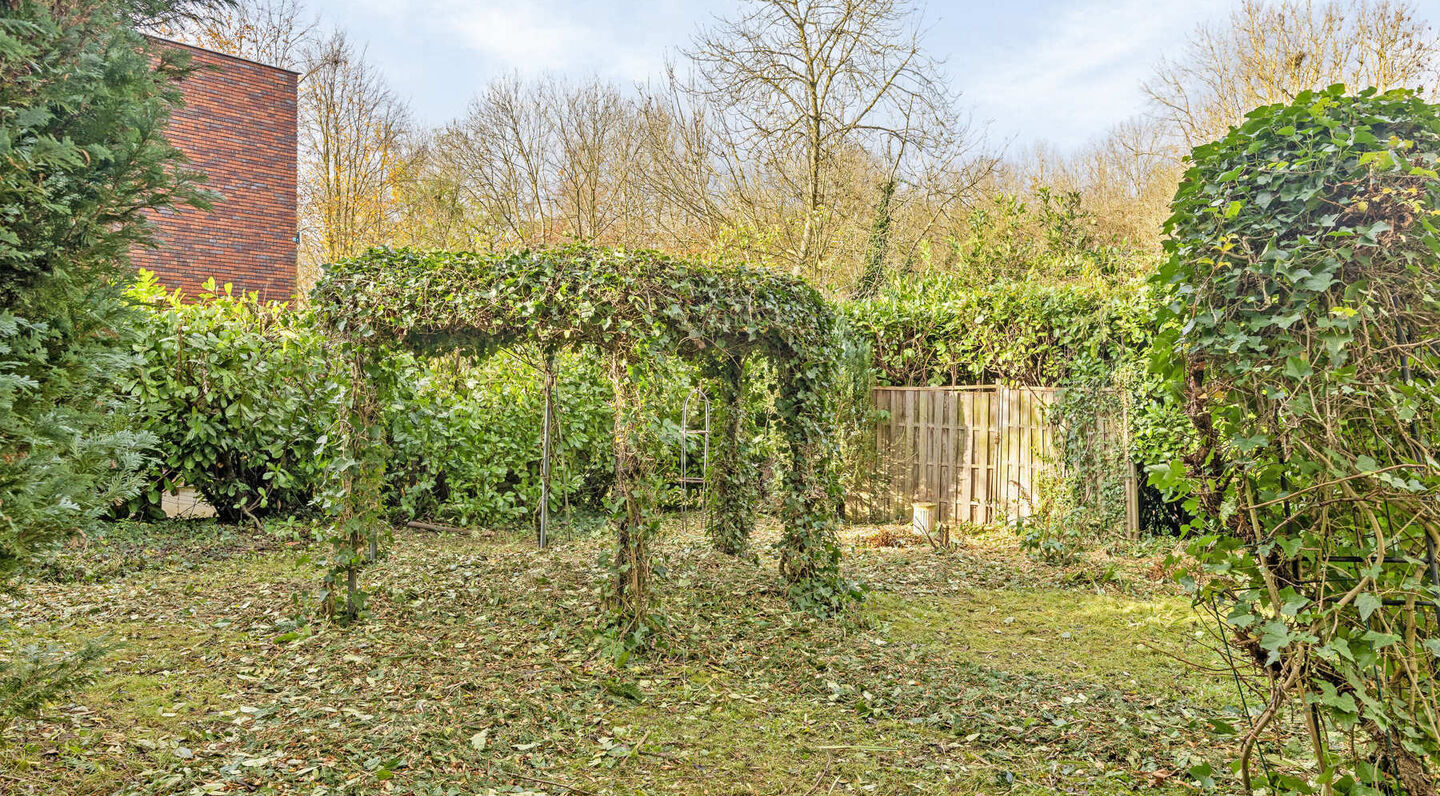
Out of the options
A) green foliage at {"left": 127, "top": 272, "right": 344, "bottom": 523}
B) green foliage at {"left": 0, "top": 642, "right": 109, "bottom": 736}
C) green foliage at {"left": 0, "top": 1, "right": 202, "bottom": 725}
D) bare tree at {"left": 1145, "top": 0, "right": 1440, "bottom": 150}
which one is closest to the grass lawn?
green foliage at {"left": 0, "top": 642, "right": 109, "bottom": 736}

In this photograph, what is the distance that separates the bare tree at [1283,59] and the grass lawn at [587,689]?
9688 mm

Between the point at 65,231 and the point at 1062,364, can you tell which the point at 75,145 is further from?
the point at 1062,364

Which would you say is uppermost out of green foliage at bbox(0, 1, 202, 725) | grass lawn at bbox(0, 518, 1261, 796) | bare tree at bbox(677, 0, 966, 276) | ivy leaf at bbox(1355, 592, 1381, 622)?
bare tree at bbox(677, 0, 966, 276)

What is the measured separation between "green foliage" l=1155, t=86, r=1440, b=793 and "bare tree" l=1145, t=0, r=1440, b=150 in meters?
11.2

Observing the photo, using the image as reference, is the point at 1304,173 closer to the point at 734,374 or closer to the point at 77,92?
the point at 77,92

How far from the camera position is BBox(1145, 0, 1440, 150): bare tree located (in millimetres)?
11297

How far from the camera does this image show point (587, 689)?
13.3ft

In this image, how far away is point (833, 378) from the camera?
5555mm

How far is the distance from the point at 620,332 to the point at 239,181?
14.3 m

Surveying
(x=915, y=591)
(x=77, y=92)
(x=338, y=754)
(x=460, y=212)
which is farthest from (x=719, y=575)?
(x=460, y=212)

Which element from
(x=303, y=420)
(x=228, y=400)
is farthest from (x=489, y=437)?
(x=228, y=400)

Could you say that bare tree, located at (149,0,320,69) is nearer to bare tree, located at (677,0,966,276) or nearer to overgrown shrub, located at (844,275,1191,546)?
bare tree, located at (677,0,966,276)

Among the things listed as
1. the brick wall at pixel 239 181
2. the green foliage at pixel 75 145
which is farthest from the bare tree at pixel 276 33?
the green foliage at pixel 75 145

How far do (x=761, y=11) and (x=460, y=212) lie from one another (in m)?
7.67
